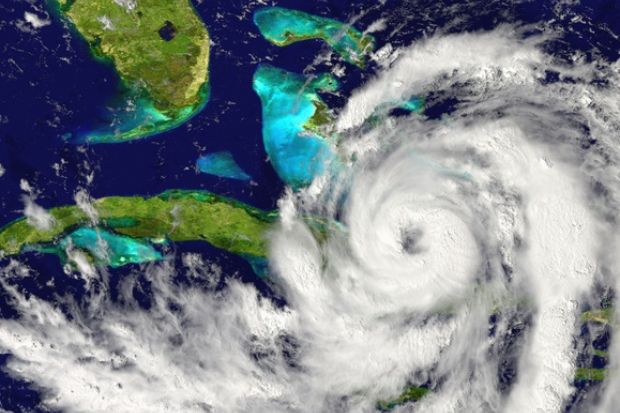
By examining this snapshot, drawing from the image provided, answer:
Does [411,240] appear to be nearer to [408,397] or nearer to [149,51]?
[408,397]

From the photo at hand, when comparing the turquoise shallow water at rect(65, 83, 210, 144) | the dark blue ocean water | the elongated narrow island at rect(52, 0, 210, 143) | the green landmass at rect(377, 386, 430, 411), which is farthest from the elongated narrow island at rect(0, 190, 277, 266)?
the green landmass at rect(377, 386, 430, 411)

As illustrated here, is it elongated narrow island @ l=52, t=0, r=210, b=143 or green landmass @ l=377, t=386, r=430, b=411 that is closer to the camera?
green landmass @ l=377, t=386, r=430, b=411

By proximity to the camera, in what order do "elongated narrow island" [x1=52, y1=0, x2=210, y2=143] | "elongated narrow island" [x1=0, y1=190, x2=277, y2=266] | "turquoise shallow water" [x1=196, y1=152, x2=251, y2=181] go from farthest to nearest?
"elongated narrow island" [x1=52, y1=0, x2=210, y2=143]
"elongated narrow island" [x1=0, y1=190, x2=277, y2=266]
"turquoise shallow water" [x1=196, y1=152, x2=251, y2=181]

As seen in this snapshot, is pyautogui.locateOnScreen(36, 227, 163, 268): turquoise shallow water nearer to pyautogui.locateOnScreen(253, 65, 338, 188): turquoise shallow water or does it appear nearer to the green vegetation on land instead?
the green vegetation on land

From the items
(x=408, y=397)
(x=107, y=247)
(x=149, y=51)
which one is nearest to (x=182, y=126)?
(x=149, y=51)

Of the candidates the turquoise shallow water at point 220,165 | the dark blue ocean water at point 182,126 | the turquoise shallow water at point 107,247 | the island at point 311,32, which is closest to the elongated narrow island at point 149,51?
the dark blue ocean water at point 182,126

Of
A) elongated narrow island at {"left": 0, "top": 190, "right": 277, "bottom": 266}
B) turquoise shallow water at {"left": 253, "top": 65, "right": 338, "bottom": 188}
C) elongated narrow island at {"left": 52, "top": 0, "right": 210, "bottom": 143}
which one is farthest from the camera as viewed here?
elongated narrow island at {"left": 52, "top": 0, "right": 210, "bottom": 143}

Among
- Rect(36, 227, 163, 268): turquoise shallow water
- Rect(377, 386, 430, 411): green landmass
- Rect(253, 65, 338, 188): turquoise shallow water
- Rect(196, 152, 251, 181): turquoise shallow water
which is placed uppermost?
Rect(253, 65, 338, 188): turquoise shallow water

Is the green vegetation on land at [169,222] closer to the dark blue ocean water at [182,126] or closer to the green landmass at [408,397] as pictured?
the dark blue ocean water at [182,126]
